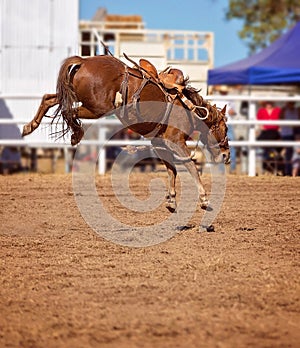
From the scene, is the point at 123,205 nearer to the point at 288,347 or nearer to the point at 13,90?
the point at 288,347

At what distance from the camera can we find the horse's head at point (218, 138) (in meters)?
9.02

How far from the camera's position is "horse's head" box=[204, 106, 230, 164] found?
902 cm

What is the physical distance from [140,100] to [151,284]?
321 cm

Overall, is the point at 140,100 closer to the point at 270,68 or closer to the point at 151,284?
→ the point at 151,284

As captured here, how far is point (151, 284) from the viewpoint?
596cm

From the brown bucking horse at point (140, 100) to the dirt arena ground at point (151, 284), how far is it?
1105mm

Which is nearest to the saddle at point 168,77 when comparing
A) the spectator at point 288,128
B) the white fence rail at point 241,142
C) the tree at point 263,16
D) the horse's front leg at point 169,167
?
the horse's front leg at point 169,167

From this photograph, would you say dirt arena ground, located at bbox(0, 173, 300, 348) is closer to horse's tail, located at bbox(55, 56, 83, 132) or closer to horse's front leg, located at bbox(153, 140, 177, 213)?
horse's front leg, located at bbox(153, 140, 177, 213)

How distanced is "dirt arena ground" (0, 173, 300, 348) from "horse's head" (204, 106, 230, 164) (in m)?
0.78

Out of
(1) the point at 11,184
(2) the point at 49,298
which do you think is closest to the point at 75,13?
(1) the point at 11,184

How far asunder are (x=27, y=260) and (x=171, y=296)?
1.97 meters

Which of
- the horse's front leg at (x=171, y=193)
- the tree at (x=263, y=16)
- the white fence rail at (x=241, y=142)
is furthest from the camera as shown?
the tree at (x=263, y=16)

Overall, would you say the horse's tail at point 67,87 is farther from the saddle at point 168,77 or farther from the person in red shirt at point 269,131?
the person in red shirt at point 269,131

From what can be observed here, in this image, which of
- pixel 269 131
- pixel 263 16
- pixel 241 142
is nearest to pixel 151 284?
pixel 241 142
